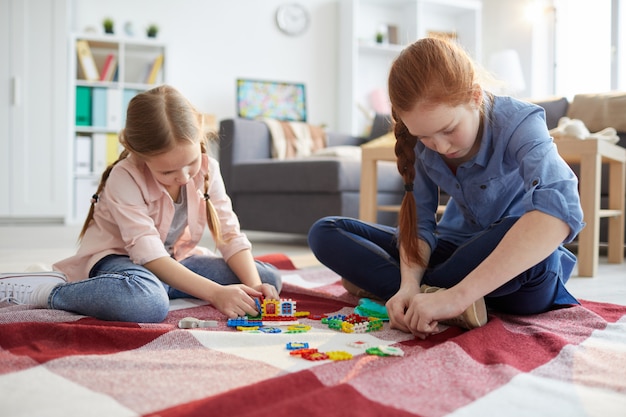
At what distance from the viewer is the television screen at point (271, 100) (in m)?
4.43

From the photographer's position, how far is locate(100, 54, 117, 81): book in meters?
4.11

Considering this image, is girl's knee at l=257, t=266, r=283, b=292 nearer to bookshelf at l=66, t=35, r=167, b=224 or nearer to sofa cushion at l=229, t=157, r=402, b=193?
sofa cushion at l=229, t=157, r=402, b=193

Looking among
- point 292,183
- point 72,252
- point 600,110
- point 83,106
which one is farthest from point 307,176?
point 83,106

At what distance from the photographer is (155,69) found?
4.17m

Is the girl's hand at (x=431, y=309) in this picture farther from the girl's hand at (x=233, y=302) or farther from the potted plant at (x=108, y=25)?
the potted plant at (x=108, y=25)

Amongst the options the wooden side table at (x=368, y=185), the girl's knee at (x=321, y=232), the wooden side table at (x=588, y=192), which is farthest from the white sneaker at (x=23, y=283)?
the wooden side table at (x=588, y=192)

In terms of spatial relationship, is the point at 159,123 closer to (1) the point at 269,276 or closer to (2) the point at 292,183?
(1) the point at 269,276

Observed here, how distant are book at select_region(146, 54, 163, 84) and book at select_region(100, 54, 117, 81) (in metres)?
0.24

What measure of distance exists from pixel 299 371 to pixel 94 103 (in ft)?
12.3

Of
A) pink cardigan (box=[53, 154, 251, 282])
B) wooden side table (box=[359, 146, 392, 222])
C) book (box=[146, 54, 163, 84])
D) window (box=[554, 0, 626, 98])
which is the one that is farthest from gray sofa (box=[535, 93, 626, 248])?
book (box=[146, 54, 163, 84])

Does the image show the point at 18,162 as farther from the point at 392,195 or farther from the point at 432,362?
the point at 432,362

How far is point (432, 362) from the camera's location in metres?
0.79

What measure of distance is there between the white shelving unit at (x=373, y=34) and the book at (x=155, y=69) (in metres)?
1.39

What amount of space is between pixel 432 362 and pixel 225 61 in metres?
4.01
